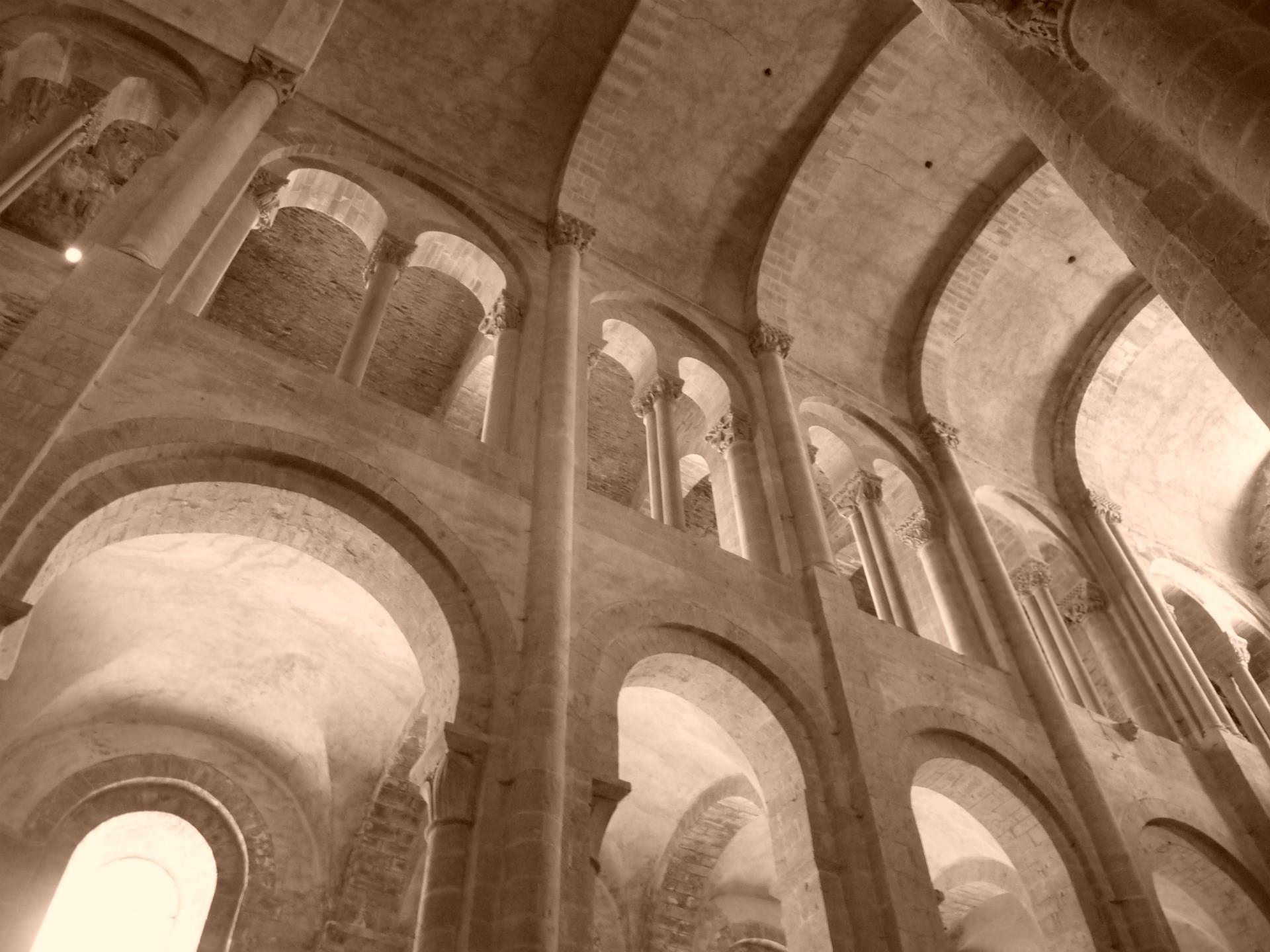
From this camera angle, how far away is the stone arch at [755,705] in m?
6.86

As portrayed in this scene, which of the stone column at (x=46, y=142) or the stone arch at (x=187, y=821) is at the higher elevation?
the stone column at (x=46, y=142)

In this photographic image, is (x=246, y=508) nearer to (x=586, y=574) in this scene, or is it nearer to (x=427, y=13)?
(x=586, y=574)

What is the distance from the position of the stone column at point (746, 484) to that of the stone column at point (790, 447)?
252 millimetres

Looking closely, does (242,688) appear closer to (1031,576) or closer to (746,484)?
(746,484)

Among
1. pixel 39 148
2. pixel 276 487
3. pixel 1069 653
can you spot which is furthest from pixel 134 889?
pixel 1069 653

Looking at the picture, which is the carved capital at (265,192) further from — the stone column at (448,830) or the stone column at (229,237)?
the stone column at (448,830)

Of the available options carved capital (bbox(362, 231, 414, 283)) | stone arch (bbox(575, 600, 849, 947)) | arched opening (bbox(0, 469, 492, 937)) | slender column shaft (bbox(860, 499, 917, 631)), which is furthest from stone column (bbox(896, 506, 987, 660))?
carved capital (bbox(362, 231, 414, 283))

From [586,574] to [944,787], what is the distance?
387 cm

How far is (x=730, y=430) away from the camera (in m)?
10.4

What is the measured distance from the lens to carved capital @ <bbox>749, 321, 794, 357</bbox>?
1141cm

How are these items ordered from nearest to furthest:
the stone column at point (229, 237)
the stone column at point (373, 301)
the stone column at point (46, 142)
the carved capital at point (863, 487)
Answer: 1. the stone column at point (46, 142)
2. the stone column at point (229, 237)
3. the stone column at point (373, 301)
4. the carved capital at point (863, 487)

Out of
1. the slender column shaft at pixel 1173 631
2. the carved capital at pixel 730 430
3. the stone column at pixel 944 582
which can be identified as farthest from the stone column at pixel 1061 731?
the carved capital at pixel 730 430

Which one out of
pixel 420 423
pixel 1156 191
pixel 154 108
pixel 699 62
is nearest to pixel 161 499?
pixel 420 423

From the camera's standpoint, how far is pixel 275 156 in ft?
29.8
